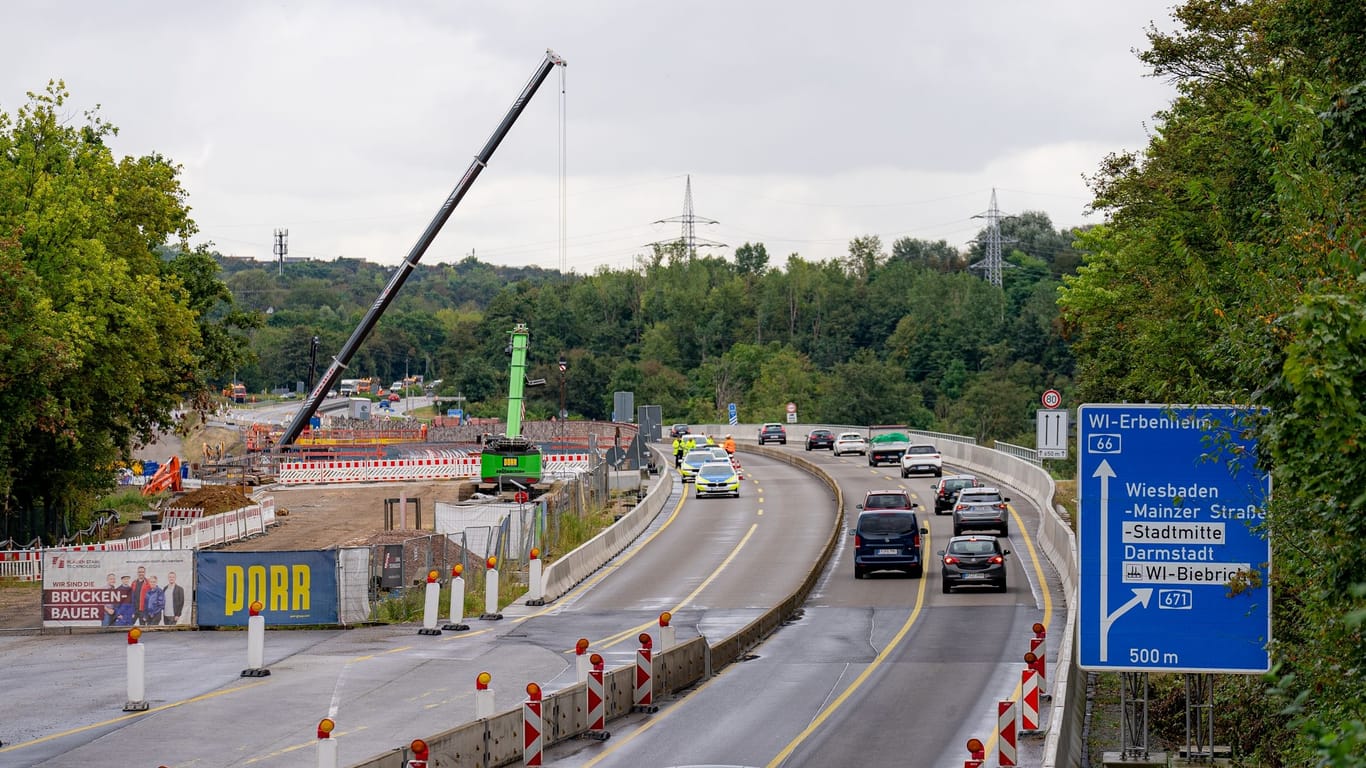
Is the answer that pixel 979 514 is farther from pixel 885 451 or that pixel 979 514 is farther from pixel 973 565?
pixel 885 451

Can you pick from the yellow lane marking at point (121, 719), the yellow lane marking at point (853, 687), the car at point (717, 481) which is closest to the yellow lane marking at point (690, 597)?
the yellow lane marking at point (853, 687)

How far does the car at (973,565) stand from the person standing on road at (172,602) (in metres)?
17.9

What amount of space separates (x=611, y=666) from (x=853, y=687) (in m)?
4.45

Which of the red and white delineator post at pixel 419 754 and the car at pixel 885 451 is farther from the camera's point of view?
the car at pixel 885 451

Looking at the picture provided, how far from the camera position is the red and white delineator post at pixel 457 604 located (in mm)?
31750

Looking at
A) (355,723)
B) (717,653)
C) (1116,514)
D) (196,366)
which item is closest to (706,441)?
A: (196,366)

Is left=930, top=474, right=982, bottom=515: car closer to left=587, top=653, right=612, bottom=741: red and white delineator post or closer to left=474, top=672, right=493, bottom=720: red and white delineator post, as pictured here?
left=587, top=653, right=612, bottom=741: red and white delineator post

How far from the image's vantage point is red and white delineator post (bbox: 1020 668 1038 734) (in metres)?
19.7

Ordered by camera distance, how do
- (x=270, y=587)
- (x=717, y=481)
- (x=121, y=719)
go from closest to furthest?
(x=121, y=719)
(x=270, y=587)
(x=717, y=481)

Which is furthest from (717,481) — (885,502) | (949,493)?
(885,502)

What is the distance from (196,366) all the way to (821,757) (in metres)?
44.9

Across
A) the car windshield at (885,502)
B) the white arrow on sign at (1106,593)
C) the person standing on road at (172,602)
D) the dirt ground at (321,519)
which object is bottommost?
the dirt ground at (321,519)

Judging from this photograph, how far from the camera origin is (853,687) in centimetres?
2467

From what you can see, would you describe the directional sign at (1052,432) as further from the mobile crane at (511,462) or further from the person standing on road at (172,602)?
the person standing on road at (172,602)
